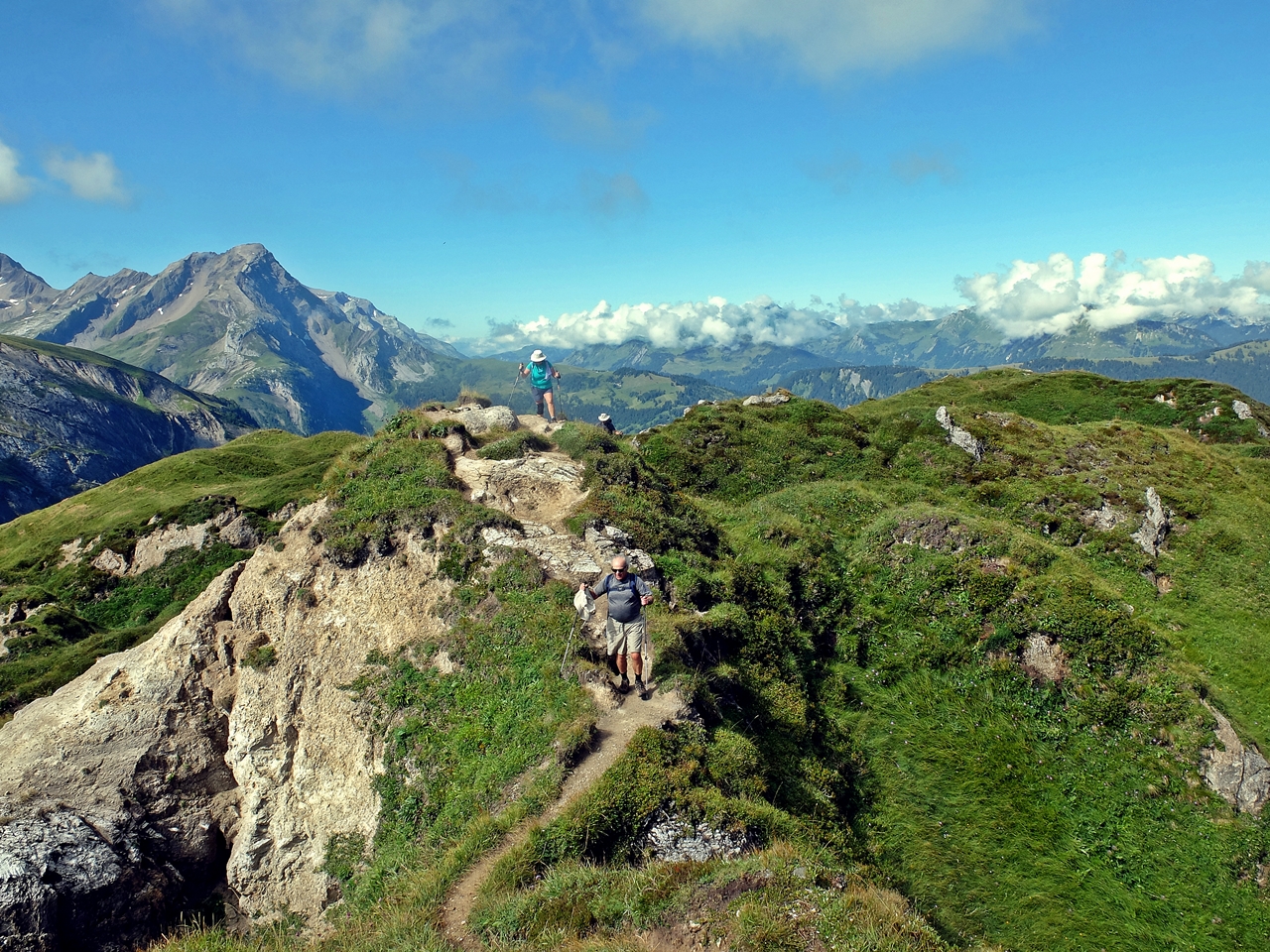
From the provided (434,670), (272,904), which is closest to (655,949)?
(434,670)

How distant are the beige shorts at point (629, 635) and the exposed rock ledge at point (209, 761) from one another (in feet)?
23.0

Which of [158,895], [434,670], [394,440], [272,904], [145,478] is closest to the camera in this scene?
[158,895]

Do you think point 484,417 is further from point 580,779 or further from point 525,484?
point 580,779

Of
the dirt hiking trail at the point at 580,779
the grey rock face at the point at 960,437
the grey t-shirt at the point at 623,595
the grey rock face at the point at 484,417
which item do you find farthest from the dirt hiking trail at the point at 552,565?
the grey rock face at the point at 960,437

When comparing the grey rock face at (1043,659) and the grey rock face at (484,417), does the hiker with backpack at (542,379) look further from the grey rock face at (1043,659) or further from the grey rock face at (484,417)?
the grey rock face at (1043,659)

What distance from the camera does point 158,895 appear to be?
14641 millimetres

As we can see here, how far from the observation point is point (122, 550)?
41.8 metres

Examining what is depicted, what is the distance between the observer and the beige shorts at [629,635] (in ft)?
51.8

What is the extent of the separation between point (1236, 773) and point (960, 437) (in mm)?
24868

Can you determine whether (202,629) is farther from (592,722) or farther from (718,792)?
(718,792)

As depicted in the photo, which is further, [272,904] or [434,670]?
[434,670]

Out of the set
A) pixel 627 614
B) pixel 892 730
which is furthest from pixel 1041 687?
pixel 627 614

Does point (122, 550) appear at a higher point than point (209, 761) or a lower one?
higher

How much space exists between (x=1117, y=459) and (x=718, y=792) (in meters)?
35.2
